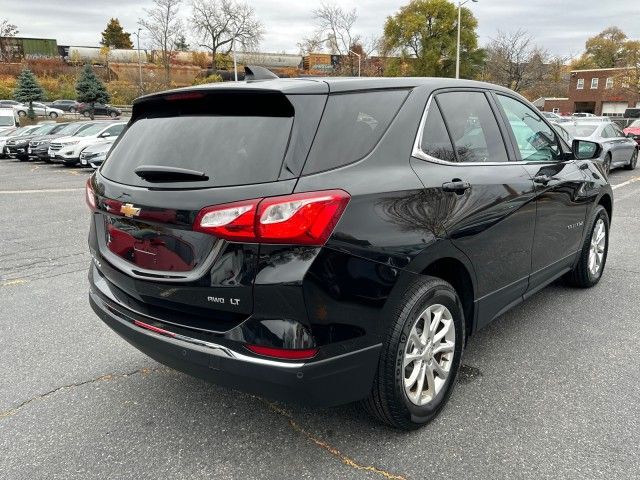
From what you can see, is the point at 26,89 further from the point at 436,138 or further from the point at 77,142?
the point at 436,138

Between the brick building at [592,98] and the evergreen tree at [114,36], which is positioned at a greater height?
the evergreen tree at [114,36]

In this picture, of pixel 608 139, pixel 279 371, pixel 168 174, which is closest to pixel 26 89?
pixel 608 139

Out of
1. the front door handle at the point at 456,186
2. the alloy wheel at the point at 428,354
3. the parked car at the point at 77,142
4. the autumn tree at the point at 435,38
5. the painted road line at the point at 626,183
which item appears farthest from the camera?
the autumn tree at the point at 435,38

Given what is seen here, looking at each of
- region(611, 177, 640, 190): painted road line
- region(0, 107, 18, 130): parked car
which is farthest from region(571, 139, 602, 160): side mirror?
region(0, 107, 18, 130): parked car

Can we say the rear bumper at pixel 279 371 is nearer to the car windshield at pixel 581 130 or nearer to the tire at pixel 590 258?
the tire at pixel 590 258

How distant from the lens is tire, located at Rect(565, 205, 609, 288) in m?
4.50

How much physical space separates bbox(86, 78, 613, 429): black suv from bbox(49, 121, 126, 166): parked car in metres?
18.1

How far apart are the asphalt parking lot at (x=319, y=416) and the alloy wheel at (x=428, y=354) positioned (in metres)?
0.21

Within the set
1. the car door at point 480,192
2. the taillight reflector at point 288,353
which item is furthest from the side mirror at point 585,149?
the taillight reflector at point 288,353

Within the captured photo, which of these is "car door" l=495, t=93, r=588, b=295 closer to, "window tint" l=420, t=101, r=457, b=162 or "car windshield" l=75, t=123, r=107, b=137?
"window tint" l=420, t=101, r=457, b=162

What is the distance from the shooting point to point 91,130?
20.6m

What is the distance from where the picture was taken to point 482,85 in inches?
135

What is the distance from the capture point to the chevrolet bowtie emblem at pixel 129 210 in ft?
7.90

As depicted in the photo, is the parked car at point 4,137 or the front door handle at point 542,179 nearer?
the front door handle at point 542,179
